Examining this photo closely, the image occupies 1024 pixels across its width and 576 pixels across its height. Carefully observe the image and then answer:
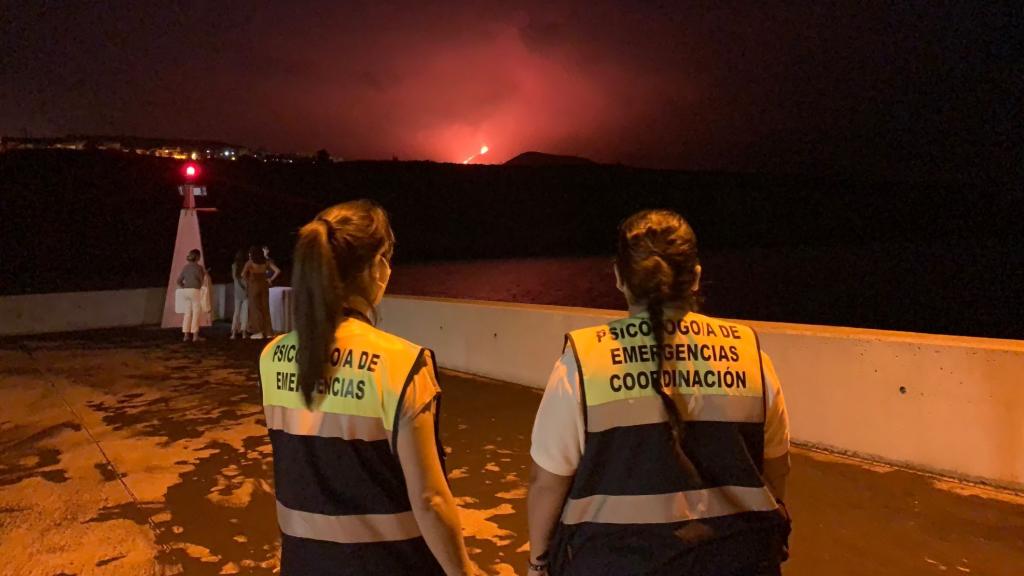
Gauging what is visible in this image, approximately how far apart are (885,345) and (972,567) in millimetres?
1965

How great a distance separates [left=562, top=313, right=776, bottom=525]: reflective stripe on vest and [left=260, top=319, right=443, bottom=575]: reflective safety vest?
1.44ft

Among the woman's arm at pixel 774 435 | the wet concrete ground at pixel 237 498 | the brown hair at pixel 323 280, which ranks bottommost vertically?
the wet concrete ground at pixel 237 498

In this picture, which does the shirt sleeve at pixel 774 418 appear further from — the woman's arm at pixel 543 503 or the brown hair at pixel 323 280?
the brown hair at pixel 323 280

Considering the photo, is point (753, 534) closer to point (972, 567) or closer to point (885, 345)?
point (972, 567)

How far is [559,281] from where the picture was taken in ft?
181

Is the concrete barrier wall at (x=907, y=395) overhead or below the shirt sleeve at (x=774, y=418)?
below

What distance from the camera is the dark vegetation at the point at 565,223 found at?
142ft

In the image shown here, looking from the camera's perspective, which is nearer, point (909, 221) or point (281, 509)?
point (281, 509)

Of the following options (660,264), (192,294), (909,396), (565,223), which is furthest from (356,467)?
(565,223)

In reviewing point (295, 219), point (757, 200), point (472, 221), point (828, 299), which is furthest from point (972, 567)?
point (757, 200)

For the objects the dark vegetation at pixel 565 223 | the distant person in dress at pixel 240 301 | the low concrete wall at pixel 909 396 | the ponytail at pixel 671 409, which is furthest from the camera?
the dark vegetation at pixel 565 223

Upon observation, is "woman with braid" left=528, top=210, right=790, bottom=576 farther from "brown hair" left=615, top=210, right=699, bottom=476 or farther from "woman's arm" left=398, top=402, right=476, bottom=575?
"woman's arm" left=398, top=402, right=476, bottom=575

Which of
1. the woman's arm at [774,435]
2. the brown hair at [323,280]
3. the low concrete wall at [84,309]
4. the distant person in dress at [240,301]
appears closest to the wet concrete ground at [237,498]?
the woman's arm at [774,435]

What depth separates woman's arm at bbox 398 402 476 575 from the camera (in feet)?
6.14
